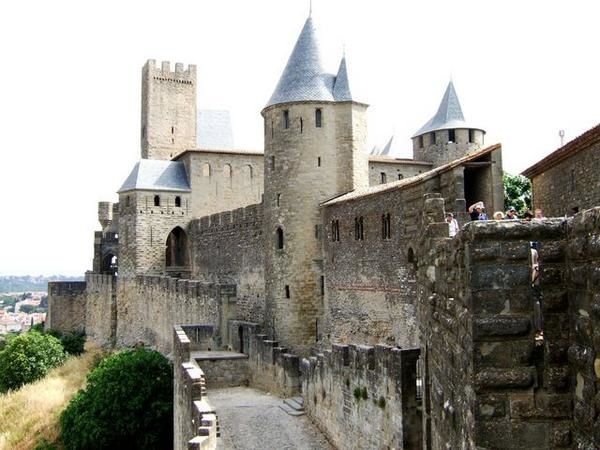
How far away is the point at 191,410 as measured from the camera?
632 inches

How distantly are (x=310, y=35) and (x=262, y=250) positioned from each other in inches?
317

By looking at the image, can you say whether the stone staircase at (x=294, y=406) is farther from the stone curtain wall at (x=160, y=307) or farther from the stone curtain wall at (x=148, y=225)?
the stone curtain wall at (x=148, y=225)

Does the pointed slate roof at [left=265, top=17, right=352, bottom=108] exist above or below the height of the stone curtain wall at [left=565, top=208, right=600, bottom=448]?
above

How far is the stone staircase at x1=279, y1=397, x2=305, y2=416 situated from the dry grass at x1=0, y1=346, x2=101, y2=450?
12.4m

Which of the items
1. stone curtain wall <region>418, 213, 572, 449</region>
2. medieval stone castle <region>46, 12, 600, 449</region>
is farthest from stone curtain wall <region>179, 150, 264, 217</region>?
stone curtain wall <region>418, 213, 572, 449</region>

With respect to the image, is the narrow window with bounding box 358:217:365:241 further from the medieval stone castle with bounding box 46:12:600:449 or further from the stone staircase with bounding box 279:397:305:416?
the stone staircase with bounding box 279:397:305:416

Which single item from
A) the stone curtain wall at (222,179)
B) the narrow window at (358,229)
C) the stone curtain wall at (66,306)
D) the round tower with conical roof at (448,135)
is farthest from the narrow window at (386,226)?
the stone curtain wall at (66,306)

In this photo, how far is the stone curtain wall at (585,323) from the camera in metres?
3.33

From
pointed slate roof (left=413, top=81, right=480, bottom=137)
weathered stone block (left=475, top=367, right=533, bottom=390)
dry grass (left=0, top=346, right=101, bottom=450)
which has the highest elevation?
pointed slate roof (left=413, top=81, right=480, bottom=137)

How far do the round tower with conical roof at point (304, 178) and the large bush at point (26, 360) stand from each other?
1956cm

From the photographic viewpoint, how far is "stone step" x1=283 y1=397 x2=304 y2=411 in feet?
59.7

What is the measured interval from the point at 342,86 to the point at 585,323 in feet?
71.8

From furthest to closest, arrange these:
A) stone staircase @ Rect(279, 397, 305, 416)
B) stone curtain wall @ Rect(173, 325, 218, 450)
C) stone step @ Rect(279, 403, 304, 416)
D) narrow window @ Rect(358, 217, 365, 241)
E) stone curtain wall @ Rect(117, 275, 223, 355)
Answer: stone curtain wall @ Rect(117, 275, 223, 355), narrow window @ Rect(358, 217, 365, 241), stone staircase @ Rect(279, 397, 305, 416), stone step @ Rect(279, 403, 304, 416), stone curtain wall @ Rect(173, 325, 218, 450)

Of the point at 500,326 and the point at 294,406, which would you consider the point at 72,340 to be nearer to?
the point at 294,406
